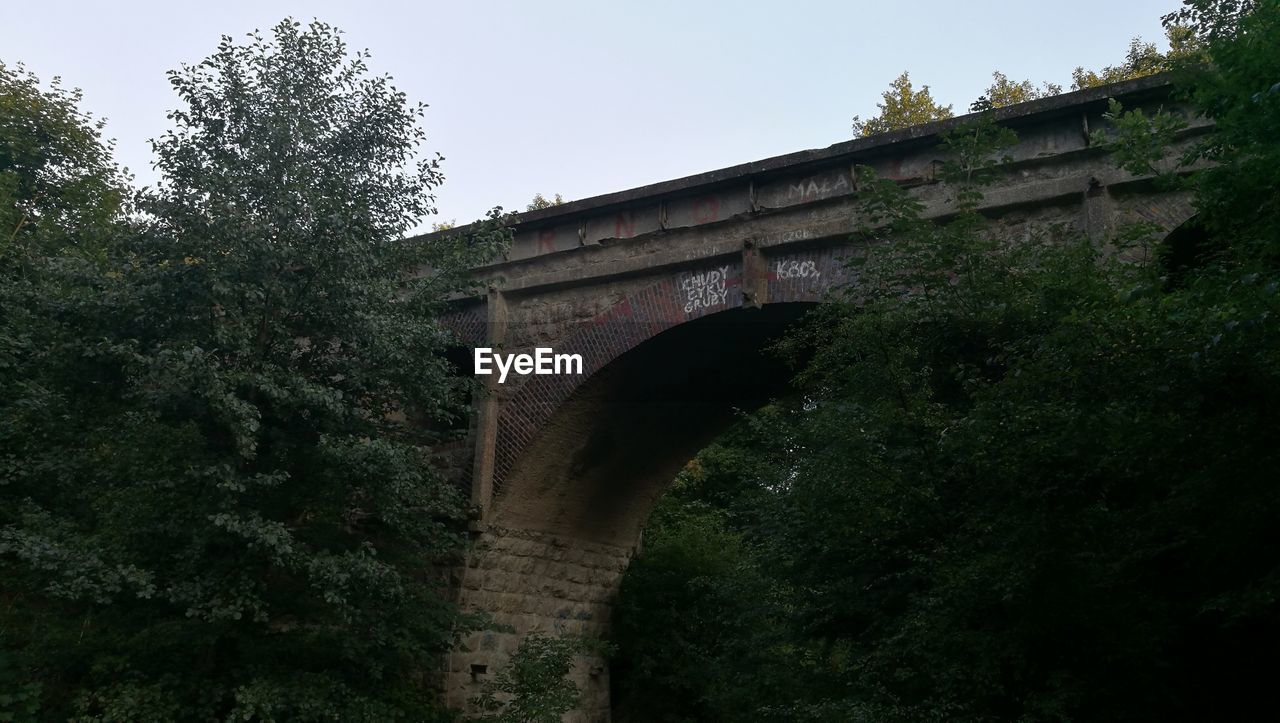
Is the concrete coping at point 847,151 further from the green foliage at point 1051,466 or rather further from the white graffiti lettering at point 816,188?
the green foliage at point 1051,466

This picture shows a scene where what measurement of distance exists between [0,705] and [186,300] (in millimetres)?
3253

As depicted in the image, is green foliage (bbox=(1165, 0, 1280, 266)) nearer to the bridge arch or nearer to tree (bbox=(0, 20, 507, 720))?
the bridge arch

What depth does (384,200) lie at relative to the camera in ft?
29.1

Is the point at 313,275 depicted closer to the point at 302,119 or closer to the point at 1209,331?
the point at 302,119

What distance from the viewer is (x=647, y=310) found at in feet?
33.1

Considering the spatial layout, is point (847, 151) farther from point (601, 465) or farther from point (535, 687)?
point (535, 687)

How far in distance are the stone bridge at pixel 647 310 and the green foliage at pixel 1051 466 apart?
1350mm

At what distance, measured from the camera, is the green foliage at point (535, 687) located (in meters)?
9.27

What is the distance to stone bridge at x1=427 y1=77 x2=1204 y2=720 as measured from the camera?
8367 millimetres

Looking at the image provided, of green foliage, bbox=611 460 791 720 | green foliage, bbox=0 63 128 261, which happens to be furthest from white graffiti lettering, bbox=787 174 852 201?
green foliage, bbox=0 63 128 261

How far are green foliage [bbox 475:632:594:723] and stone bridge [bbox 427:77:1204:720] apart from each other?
503mm

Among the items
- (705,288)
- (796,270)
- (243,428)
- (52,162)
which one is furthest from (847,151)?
(52,162)

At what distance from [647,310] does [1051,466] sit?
16.8 feet

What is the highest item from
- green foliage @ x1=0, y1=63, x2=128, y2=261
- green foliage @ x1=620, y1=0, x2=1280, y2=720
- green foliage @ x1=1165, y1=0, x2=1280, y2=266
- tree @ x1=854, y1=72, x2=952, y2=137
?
tree @ x1=854, y1=72, x2=952, y2=137
